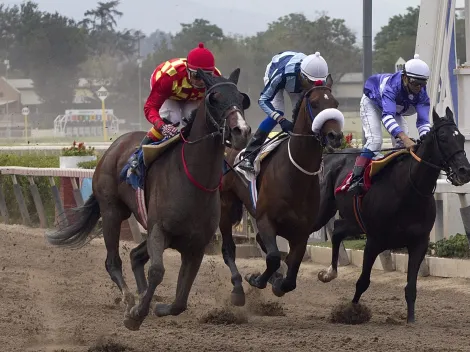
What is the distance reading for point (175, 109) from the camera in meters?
7.11

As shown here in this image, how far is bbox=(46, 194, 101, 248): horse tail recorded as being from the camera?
8.08 m

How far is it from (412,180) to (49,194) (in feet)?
24.9

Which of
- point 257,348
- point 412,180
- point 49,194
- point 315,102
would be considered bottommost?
point 49,194

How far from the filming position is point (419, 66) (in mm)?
7277

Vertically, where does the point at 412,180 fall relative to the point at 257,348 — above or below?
above

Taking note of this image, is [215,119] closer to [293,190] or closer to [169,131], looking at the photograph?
[169,131]

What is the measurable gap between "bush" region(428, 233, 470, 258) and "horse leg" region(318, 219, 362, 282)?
1.14 metres

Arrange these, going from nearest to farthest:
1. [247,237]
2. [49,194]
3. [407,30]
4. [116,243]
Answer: [116,243] < [247,237] < [49,194] < [407,30]

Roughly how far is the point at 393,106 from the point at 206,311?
6.55 feet

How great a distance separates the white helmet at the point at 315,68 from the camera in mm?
7191

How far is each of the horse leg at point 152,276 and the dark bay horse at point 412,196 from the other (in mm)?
1836

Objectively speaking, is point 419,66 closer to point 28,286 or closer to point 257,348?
point 257,348

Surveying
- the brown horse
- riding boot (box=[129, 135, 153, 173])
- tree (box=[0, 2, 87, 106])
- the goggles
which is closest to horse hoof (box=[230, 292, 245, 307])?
the brown horse

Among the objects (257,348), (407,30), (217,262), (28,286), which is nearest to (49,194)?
(217,262)
